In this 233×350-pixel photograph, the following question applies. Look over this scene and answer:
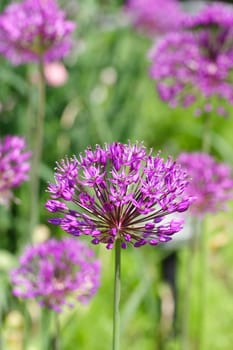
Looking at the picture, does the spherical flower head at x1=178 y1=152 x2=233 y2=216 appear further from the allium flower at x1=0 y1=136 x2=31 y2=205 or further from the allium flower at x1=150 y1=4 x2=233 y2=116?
the allium flower at x1=0 y1=136 x2=31 y2=205

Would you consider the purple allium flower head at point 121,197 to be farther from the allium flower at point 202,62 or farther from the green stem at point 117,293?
the allium flower at point 202,62

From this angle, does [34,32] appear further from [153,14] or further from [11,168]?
[153,14]

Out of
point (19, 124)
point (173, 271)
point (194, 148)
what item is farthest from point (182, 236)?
point (194, 148)

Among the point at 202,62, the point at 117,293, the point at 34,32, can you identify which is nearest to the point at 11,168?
the point at 34,32

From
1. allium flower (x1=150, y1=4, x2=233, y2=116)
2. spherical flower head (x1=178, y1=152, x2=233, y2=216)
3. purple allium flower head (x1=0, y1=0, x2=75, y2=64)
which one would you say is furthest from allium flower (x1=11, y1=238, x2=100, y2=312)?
purple allium flower head (x1=0, y1=0, x2=75, y2=64)

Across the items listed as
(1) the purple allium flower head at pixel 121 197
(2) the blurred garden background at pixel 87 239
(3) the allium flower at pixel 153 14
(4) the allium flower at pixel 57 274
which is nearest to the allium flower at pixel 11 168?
(4) the allium flower at pixel 57 274

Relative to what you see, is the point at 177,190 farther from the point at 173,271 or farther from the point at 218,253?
the point at 218,253

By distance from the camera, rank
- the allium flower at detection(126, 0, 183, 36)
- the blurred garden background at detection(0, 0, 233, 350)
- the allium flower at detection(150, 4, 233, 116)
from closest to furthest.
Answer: the allium flower at detection(150, 4, 233, 116) → the blurred garden background at detection(0, 0, 233, 350) → the allium flower at detection(126, 0, 183, 36)
